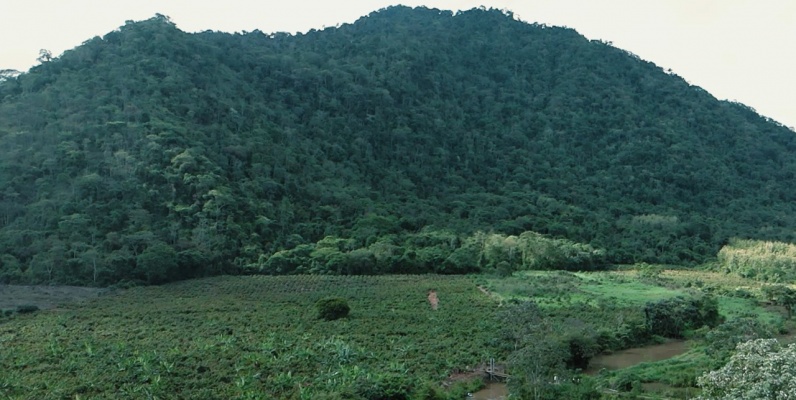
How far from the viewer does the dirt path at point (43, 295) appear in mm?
50656

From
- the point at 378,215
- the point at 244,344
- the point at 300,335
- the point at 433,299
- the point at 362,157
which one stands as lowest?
the point at 433,299

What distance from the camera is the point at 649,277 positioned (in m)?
69.5

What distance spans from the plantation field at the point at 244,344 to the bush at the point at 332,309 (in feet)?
2.00

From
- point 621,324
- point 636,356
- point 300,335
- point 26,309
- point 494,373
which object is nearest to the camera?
point 494,373

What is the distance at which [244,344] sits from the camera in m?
37.7

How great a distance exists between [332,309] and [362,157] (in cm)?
6009

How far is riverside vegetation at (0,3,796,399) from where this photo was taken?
35469 millimetres

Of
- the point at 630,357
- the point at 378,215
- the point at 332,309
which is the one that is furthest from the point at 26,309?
the point at 378,215

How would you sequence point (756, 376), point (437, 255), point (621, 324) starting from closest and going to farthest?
point (756, 376) → point (621, 324) → point (437, 255)

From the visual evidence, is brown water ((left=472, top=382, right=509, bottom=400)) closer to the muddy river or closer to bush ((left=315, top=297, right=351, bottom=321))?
the muddy river

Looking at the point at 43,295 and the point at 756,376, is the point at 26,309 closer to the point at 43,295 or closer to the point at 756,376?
the point at 43,295

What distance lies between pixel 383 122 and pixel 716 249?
56667 millimetres

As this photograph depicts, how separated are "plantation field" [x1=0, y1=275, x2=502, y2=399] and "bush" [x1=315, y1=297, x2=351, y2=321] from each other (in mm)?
609

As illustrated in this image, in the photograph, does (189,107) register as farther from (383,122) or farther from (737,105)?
(737,105)
